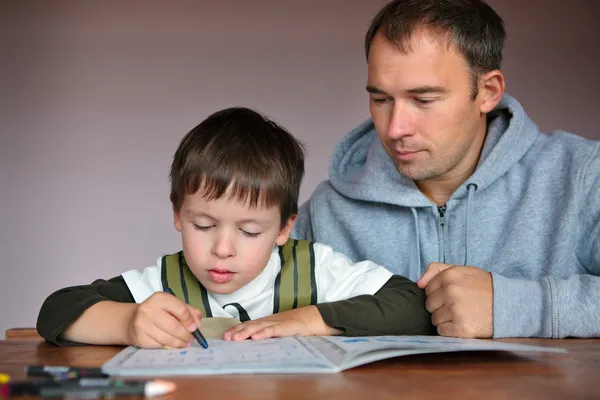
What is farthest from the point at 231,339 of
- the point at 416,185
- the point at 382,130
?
the point at 416,185

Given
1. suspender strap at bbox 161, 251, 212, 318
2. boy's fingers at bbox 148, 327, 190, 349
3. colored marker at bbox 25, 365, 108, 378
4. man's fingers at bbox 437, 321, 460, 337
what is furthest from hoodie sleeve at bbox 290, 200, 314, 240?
colored marker at bbox 25, 365, 108, 378

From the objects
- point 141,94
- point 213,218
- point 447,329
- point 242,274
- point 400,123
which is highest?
point 141,94

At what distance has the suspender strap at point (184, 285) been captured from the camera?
1.44 m

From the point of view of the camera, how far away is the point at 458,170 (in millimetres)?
1857

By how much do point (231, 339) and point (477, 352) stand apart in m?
0.37

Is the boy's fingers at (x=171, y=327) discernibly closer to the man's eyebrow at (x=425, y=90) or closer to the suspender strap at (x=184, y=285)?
the suspender strap at (x=184, y=285)

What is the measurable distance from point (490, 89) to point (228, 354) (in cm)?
113

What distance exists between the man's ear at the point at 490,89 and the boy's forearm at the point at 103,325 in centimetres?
104

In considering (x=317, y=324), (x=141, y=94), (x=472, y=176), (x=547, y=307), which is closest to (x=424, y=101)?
(x=472, y=176)

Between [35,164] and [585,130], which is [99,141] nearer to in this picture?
[35,164]

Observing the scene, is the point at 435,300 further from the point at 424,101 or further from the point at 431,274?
the point at 424,101

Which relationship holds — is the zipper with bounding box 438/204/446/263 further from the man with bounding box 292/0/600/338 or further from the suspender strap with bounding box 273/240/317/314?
the suspender strap with bounding box 273/240/317/314

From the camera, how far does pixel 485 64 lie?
1.79 m

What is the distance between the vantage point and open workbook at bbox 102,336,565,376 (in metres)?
0.87
